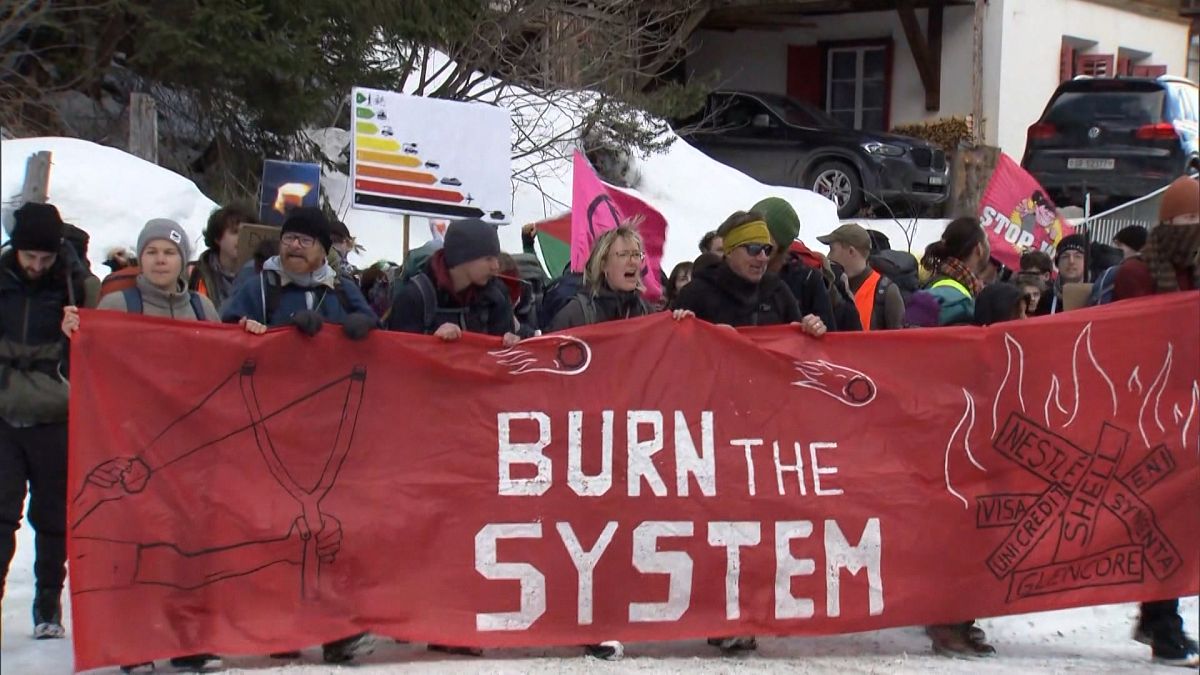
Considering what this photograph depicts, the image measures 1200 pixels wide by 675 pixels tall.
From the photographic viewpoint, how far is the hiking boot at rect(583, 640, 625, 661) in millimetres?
5691

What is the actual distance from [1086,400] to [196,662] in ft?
11.9

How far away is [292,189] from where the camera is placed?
930 cm

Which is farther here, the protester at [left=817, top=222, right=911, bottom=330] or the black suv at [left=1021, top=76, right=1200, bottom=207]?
the black suv at [left=1021, top=76, right=1200, bottom=207]

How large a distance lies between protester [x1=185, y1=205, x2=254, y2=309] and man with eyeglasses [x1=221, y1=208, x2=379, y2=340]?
1.44 m

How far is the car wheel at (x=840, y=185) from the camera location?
19.0 m

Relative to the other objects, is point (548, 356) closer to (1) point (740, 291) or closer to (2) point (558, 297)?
(1) point (740, 291)

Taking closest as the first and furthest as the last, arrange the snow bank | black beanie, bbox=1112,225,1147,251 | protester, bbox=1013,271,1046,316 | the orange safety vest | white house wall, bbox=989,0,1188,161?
the orange safety vest
black beanie, bbox=1112,225,1147,251
protester, bbox=1013,271,1046,316
the snow bank
white house wall, bbox=989,0,1188,161

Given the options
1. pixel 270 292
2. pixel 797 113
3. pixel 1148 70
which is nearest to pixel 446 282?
pixel 270 292

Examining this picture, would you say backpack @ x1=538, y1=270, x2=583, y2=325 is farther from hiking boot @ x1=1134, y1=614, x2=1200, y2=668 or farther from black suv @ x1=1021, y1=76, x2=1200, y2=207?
black suv @ x1=1021, y1=76, x2=1200, y2=207

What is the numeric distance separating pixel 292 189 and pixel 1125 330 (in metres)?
5.17

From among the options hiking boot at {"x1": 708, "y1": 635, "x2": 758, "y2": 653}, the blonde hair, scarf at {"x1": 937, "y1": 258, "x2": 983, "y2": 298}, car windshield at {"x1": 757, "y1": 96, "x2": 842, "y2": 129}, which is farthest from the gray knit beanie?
car windshield at {"x1": 757, "y1": 96, "x2": 842, "y2": 129}

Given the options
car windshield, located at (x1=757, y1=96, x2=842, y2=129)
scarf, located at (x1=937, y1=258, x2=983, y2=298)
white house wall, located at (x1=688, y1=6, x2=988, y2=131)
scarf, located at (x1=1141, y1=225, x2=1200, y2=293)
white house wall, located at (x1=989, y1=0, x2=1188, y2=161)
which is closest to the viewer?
scarf, located at (x1=1141, y1=225, x2=1200, y2=293)

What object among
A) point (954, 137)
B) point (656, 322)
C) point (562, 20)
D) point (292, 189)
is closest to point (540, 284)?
point (292, 189)

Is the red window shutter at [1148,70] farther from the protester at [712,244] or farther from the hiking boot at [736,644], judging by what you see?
the hiking boot at [736,644]
